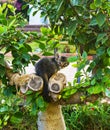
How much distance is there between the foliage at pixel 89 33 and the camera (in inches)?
34.9

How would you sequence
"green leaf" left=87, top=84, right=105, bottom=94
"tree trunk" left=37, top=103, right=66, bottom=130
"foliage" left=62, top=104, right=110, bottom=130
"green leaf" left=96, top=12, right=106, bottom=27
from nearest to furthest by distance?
"green leaf" left=96, top=12, right=106, bottom=27 < "green leaf" left=87, top=84, right=105, bottom=94 < "tree trunk" left=37, top=103, right=66, bottom=130 < "foliage" left=62, top=104, right=110, bottom=130

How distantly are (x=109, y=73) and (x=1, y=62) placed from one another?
332 millimetres

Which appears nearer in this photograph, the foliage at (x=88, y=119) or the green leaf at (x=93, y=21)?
the green leaf at (x=93, y=21)

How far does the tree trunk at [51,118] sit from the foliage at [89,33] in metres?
0.13

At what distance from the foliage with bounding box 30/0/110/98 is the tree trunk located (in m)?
0.13

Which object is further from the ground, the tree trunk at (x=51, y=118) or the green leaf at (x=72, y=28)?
the green leaf at (x=72, y=28)

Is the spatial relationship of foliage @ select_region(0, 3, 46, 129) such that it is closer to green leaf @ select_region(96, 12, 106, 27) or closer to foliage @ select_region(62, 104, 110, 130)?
green leaf @ select_region(96, 12, 106, 27)

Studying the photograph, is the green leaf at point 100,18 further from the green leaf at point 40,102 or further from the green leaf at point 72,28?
the green leaf at point 40,102

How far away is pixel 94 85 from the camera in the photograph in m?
0.99

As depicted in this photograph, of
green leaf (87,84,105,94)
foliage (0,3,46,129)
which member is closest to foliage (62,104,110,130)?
foliage (0,3,46,129)

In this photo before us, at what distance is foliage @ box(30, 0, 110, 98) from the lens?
89 cm

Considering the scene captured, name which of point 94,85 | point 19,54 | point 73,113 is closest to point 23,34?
point 19,54

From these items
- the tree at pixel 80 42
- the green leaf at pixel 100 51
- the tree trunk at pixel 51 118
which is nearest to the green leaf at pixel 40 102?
the tree at pixel 80 42

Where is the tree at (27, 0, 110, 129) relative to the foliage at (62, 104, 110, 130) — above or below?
above
